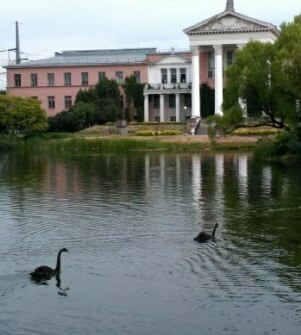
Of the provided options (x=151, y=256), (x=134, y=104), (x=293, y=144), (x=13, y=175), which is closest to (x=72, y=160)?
(x=13, y=175)

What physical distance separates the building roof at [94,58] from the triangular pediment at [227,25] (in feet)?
42.2

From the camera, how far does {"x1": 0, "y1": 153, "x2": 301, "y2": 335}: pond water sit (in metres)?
11.3

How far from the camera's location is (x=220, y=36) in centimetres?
7544

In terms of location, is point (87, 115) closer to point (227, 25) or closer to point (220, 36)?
point (220, 36)

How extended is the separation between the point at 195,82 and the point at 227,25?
685 centimetres

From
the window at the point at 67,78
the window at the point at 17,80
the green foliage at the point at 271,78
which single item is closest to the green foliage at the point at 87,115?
the window at the point at 67,78

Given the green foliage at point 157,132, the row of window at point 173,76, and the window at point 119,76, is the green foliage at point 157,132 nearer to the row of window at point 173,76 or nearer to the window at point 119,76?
the row of window at point 173,76

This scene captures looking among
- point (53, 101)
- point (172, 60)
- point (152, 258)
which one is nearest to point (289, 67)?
point (152, 258)

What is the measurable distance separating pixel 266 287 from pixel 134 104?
2838 inches

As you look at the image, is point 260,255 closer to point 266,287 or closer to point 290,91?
point 266,287

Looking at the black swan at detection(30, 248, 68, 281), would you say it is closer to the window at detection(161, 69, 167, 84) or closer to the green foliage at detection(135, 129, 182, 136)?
the green foliage at detection(135, 129, 182, 136)

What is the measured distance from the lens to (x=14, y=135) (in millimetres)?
71875

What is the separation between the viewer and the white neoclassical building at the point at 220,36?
244ft

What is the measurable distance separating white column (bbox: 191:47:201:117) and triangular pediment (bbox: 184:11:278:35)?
A: 226cm
